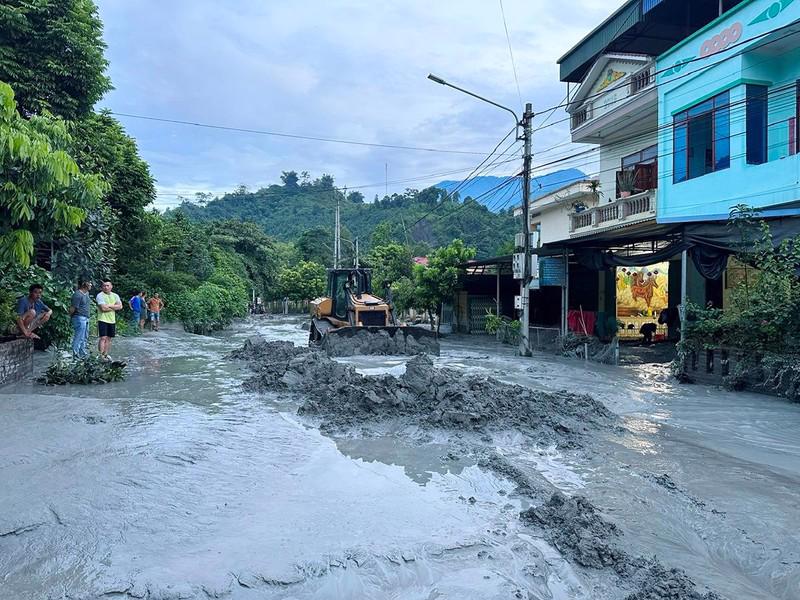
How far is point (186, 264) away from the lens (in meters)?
28.0

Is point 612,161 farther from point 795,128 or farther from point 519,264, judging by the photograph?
point 795,128

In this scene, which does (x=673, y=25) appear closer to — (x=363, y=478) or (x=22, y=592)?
(x=363, y=478)

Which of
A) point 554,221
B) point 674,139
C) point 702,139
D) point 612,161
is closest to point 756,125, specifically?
point 702,139

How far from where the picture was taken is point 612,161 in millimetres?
21500

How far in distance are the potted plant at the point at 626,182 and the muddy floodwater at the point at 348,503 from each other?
12604 mm

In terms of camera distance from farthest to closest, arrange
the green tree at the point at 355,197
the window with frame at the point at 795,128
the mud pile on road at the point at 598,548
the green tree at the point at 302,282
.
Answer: the green tree at the point at 355,197
the green tree at the point at 302,282
the window with frame at the point at 795,128
the mud pile on road at the point at 598,548

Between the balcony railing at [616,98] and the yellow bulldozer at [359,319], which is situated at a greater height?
the balcony railing at [616,98]

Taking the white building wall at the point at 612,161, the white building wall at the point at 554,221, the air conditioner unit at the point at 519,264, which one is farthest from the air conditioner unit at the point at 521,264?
the white building wall at the point at 554,221

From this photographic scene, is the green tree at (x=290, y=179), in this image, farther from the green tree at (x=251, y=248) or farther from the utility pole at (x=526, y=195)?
the utility pole at (x=526, y=195)

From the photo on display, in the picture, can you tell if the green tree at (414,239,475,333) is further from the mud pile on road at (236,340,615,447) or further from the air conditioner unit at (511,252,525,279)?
the mud pile on road at (236,340,615,447)

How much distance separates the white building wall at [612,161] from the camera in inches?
791

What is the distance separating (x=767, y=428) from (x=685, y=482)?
3.06m

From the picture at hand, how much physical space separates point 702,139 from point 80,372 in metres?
14.9

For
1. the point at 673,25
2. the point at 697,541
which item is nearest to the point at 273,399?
the point at 697,541
